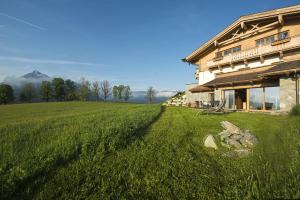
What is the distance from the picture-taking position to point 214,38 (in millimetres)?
22328

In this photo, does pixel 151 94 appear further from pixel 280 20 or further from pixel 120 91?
pixel 280 20

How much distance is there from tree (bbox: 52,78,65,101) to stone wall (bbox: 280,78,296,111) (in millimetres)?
92456

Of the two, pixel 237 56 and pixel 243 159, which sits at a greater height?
pixel 237 56

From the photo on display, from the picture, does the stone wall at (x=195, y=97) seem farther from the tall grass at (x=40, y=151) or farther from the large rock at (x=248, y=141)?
the tall grass at (x=40, y=151)

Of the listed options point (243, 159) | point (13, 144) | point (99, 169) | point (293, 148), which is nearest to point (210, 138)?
point (243, 159)

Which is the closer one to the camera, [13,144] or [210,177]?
[210,177]

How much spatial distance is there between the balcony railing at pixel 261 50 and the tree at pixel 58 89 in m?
84.6

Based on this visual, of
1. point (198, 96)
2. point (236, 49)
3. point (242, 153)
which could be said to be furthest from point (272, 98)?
point (242, 153)

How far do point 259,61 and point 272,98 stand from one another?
4311 millimetres

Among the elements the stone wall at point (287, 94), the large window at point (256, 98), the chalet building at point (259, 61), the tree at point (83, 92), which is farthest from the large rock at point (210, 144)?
the tree at point (83, 92)

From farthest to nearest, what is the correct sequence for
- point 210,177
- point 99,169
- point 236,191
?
1. point 99,169
2. point 210,177
3. point 236,191

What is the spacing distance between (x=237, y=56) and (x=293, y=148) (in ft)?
55.2

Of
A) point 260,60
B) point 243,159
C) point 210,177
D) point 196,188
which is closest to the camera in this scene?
point 196,188

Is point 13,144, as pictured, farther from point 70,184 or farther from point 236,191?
point 236,191
